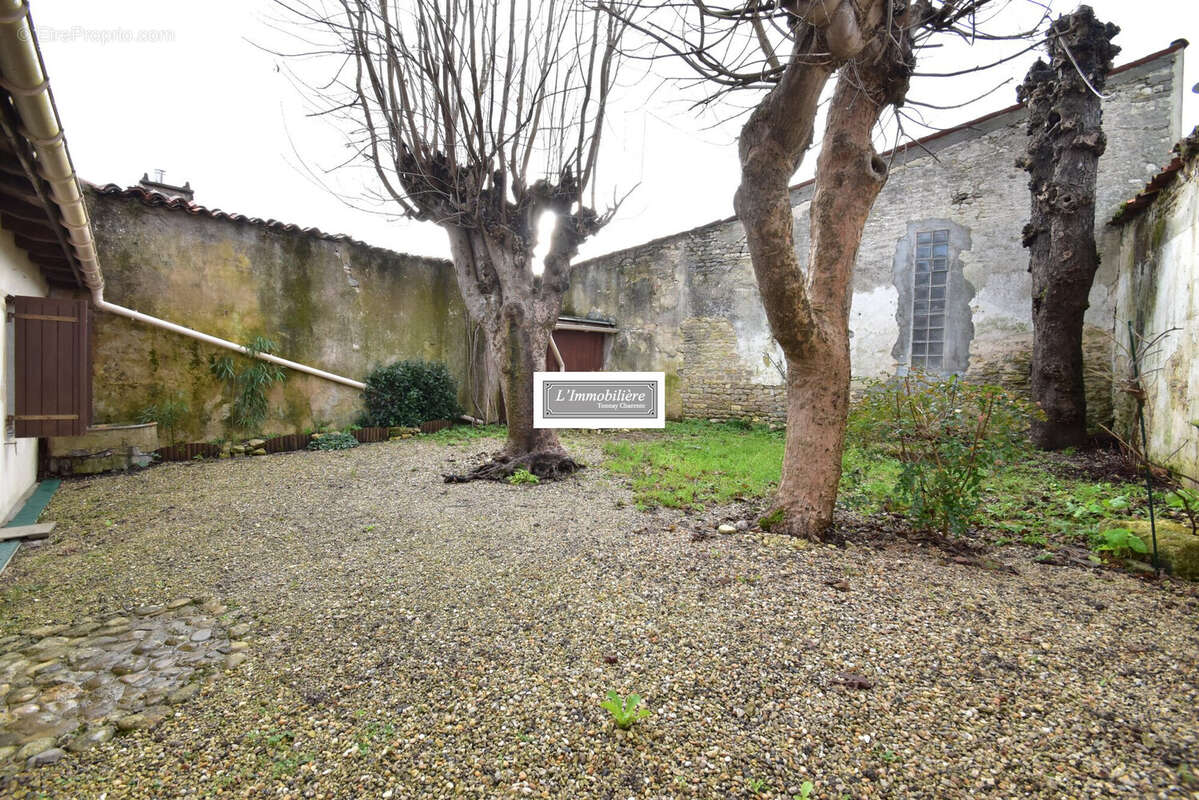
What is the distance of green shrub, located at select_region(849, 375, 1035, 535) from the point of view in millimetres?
3086

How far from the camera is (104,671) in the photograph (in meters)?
1.94

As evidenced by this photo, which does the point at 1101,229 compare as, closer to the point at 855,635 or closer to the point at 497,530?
the point at 855,635

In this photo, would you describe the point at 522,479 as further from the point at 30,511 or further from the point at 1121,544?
the point at 1121,544

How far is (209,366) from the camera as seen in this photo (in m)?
6.57

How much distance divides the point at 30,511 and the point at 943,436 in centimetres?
672

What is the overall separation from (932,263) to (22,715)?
10211mm

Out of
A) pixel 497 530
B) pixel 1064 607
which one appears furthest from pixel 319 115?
pixel 1064 607

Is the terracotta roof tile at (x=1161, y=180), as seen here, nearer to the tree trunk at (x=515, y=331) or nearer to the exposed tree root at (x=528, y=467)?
the tree trunk at (x=515, y=331)

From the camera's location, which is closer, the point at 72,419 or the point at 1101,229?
the point at 72,419

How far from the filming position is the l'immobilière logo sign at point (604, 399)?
16.4ft

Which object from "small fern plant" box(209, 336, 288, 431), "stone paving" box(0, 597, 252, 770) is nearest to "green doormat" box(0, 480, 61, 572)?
"stone paving" box(0, 597, 252, 770)

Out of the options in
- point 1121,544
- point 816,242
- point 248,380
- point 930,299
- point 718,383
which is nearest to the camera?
point 1121,544

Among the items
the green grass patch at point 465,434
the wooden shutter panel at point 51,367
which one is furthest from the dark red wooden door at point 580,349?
the wooden shutter panel at point 51,367

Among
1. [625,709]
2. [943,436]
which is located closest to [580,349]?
[943,436]
